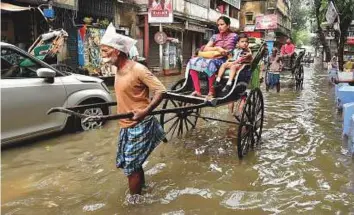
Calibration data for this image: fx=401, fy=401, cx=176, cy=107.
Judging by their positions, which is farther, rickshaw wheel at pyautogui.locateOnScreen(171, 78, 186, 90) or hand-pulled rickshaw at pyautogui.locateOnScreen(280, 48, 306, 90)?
hand-pulled rickshaw at pyautogui.locateOnScreen(280, 48, 306, 90)

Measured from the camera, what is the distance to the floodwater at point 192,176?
14.5 ft

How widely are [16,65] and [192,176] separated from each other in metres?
3.36

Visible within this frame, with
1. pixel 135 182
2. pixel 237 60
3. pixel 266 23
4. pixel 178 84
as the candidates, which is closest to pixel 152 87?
pixel 135 182

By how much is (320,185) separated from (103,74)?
12.2 m

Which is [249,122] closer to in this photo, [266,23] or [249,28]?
[266,23]

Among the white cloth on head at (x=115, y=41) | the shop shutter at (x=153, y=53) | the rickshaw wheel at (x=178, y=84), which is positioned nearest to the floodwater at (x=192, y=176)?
the rickshaw wheel at (x=178, y=84)

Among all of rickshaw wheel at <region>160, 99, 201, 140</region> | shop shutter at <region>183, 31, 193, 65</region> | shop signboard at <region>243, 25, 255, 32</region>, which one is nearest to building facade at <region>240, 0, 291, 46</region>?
shop signboard at <region>243, 25, 255, 32</region>

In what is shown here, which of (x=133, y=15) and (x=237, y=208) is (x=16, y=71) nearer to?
(x=237, y=208)

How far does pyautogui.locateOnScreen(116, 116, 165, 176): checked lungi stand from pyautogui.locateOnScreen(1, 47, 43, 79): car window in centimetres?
303

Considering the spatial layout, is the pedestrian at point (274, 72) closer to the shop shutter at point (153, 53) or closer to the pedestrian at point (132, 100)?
the shop shutter at point (153, 53)

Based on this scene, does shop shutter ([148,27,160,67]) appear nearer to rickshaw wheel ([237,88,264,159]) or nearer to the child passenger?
the child passenger

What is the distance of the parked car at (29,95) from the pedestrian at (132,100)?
259cm

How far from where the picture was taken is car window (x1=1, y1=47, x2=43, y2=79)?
20.6ft

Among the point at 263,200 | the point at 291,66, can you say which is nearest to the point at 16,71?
the point at 263,200
